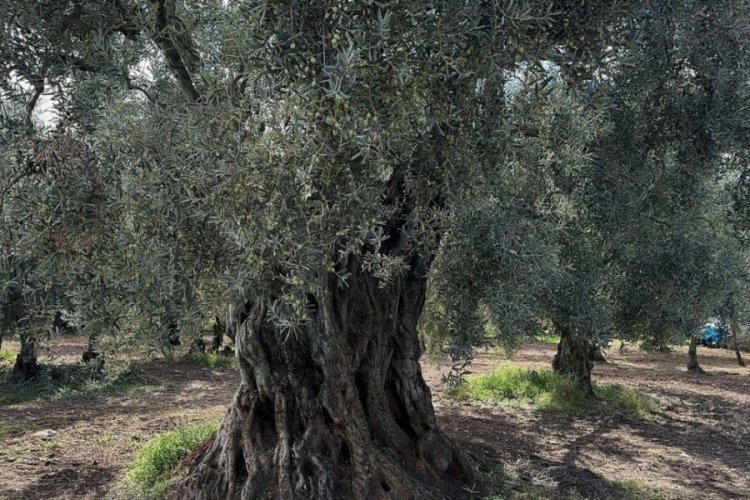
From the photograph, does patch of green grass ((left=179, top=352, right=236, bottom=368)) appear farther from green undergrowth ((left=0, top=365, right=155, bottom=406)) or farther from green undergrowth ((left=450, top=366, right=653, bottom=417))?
green undergrowth ((left=450, top=366, right=653, bottom=417))

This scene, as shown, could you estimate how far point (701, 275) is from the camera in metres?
9.44

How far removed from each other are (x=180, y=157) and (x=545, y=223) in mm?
3576

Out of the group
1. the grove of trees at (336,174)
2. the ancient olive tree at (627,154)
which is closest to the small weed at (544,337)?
the ancient olive tree at (627,154)

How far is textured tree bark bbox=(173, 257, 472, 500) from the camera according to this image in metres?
5.66

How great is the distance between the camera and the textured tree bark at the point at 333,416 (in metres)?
5.66

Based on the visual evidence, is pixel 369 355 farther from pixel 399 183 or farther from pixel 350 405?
pixel 399 183

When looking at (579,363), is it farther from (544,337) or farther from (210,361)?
(210,361)

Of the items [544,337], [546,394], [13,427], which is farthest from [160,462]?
[544,337]

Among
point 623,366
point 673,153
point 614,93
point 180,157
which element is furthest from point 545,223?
point 623,366

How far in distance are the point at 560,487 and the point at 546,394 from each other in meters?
5.70

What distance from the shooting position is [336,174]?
3.57 m

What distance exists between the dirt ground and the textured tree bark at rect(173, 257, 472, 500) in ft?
5.35

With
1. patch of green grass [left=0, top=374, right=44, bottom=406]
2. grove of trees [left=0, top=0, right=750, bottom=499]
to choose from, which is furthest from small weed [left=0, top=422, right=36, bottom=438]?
grove of trees [left=0, top=0, right=750, bottom=499]

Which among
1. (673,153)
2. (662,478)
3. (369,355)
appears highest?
(673,153)
